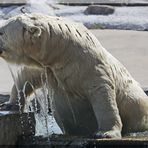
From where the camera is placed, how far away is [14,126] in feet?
16.3

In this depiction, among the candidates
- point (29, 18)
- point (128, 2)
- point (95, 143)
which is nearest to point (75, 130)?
point (95, 143)

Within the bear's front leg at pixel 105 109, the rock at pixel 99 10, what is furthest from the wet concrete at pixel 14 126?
the rock at pixel 99 10

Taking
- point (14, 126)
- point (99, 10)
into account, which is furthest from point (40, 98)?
point (99, 10)

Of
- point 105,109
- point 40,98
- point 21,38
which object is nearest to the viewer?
point 21,38

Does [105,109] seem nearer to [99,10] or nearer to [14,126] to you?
[14,126]

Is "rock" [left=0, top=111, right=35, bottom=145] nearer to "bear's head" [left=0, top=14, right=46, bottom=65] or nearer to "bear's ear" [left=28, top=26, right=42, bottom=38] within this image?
"bear's head" [left=0, top=14, right=46, bottom=65]

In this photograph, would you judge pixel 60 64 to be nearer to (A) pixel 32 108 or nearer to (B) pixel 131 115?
(B) pixel 131 115

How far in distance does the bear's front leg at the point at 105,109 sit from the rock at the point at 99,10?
1333cm

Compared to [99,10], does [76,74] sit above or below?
above

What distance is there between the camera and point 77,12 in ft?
61.6

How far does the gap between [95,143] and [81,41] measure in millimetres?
746

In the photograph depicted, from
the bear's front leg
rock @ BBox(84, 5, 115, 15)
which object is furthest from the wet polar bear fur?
rock @ BBox(84, 5, 115, 15)

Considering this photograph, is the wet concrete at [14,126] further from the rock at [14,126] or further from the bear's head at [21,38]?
the bear's head at [21,38]

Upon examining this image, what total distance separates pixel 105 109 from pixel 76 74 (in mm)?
320
